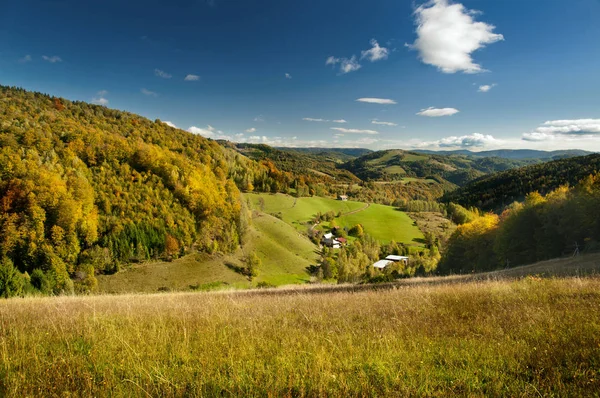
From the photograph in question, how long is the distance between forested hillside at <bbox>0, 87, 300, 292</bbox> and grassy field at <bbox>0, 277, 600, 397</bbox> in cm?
5630

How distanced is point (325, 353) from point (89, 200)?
9498 cm

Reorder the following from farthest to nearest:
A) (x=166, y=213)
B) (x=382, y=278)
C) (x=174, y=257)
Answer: (x=166, y=213) < (x=174, y=257) < (x=382, y=278)

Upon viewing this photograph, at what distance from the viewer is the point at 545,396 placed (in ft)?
10.2

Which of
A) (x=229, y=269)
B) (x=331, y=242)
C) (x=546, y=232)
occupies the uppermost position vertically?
(x=546, y=232)

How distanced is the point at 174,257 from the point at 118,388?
8519 centimetres

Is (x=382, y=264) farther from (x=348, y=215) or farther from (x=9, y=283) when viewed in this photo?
(x=9, y=283)

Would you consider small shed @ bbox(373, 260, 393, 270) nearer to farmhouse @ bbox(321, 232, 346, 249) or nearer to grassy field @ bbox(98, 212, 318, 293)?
farmhouse @ bbox(321, 232, 346, 249)

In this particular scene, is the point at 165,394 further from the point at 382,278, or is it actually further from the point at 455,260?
the point at 455,260

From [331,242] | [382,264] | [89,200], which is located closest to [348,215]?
[331,242]

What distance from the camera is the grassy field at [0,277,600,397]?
339 centimetres

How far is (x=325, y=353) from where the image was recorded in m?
4.29

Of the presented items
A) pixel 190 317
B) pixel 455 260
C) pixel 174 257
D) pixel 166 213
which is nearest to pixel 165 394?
pixel 190 317

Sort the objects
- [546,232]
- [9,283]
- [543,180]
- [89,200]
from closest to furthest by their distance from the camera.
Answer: [9,283] → [546,232] → [89,200] → [543,180]

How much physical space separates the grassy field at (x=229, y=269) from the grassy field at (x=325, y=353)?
58.7 metres
